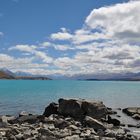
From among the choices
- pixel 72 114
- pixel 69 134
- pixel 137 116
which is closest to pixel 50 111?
pixel 72 114

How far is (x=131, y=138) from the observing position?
2892 cm

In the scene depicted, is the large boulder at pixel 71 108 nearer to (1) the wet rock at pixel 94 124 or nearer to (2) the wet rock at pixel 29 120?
(2) the wet rock at pixel 29 120

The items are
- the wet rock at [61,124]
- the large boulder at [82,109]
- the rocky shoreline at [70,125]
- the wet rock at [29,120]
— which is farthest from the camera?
the large boulder at [82,109]

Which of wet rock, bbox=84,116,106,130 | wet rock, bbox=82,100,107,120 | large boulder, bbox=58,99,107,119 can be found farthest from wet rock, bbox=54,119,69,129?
wet rock, bbox=82,100,107,120

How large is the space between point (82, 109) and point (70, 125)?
27.0 ft

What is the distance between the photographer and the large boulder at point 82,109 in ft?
137

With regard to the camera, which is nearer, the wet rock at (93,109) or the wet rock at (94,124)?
the wet rock at (94,124)

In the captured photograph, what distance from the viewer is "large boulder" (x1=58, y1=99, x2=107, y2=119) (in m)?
41.7

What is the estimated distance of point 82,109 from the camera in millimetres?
42094

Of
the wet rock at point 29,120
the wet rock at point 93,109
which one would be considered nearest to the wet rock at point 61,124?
the wet rock at point 29,120

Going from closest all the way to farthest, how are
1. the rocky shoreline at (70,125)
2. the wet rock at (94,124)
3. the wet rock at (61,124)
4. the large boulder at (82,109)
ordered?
the rocky shoreline at (70,125), the wet rock at (61,124), the wet rock at (94,124), the large boulder at (82,109)

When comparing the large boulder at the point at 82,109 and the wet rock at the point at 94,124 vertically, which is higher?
the large boulder at the point at 82,109

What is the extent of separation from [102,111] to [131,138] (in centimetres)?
1339

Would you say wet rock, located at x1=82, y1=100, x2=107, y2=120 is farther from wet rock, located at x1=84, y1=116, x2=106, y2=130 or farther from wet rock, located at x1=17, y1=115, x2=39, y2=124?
wet rock, located at x1=17, y1=115, x2=39, y2=124
